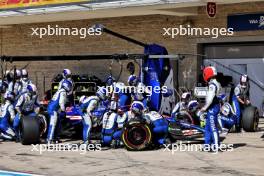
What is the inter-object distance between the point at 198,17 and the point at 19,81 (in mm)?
7330

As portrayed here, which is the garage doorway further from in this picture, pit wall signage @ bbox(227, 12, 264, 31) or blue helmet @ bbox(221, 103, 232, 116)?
blue helmet @ bbox(221, 103, 232, 116)

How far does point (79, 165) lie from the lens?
10.9 m

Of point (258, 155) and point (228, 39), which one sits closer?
point (258, 155)

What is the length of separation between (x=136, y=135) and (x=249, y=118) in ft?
14.5

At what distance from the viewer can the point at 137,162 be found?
36.7ft

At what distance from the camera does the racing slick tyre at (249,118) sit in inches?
624

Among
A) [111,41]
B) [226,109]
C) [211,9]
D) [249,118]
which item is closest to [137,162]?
[226,109]

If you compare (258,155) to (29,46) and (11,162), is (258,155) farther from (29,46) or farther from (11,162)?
(29,46)

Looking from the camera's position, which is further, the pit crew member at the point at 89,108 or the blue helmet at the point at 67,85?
the blue helmet at the point at 67,85

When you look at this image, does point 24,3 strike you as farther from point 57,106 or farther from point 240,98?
point 240,98

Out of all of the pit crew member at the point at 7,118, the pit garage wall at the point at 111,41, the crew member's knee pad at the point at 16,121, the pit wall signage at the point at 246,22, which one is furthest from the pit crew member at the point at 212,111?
the pit garage wall at the point at 111,41

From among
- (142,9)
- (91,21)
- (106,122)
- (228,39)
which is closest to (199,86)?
(228,39)

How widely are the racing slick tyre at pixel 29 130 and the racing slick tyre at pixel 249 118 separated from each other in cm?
559

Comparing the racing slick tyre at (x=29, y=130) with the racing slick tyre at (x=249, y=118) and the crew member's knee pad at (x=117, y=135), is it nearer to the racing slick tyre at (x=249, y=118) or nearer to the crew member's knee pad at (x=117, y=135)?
the crew member's knee pad at (x=117, y=135)
